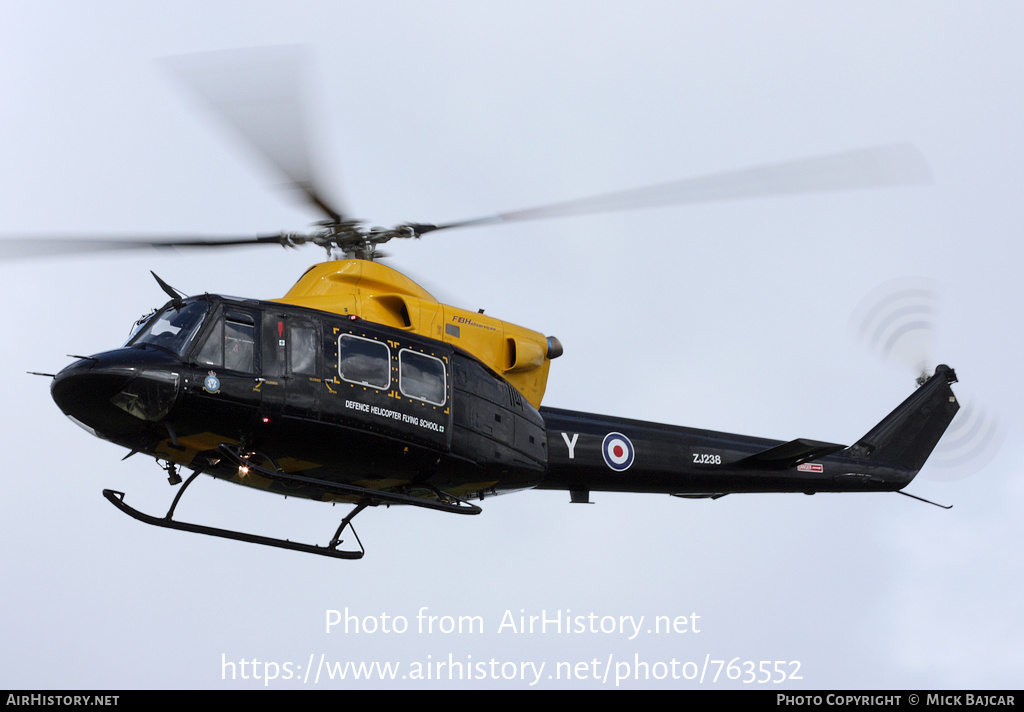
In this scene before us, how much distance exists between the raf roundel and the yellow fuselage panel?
4.69 ft

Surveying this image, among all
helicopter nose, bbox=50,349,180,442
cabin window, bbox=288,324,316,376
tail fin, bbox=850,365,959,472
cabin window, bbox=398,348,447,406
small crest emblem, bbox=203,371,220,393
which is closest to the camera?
helicopter nose, bbox=50,349,180,442

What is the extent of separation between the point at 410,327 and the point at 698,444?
202 inches

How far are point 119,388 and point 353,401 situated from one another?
8.58 feet

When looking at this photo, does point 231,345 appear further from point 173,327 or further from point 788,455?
point 788,455

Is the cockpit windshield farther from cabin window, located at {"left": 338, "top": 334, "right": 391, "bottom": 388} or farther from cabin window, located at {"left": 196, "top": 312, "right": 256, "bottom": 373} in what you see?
cabin window, located at {"left": 338, "top": 334, "right": 391, "bottom": 388}

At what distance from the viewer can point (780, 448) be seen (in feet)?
58.4

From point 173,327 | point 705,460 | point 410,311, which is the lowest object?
point 173,327

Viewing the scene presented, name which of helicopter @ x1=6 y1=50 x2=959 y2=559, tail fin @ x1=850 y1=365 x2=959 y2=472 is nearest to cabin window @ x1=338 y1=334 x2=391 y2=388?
helicopter @ x1=6 y1=50 x2=959 y2=559

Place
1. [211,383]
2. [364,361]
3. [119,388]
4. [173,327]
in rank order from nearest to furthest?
1. [119,388]
2. [211,383]
3. [173,327]
4. [364,361]

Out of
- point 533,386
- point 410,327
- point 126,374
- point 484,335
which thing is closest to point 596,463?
point 533,386

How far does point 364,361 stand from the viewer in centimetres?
1411

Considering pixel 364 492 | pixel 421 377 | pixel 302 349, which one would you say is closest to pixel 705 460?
pixel 421 377

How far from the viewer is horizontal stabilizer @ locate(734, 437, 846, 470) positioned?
17.5m

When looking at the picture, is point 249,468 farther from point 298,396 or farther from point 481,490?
point 481,490
